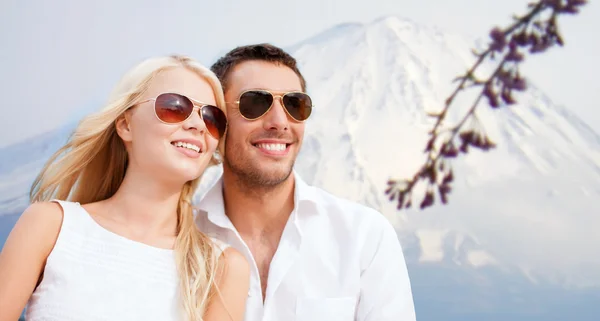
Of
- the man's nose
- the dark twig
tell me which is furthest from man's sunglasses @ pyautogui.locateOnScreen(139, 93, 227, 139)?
the dark twig

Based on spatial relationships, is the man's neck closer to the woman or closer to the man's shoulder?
the man's shoulder

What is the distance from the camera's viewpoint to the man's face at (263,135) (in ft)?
5.85

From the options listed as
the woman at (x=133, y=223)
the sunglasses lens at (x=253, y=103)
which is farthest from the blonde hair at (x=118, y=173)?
the sunglasses lens at (x=253, y=103)

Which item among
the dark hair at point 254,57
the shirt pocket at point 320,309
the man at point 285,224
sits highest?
the dark hair at point 254,57

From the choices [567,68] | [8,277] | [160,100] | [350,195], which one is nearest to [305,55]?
[350,195]

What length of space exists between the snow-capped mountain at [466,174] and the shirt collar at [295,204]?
2.97ft

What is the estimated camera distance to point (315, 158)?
9.29 ft

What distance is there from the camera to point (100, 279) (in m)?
1.37

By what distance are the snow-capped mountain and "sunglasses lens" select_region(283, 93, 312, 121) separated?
0.97 m

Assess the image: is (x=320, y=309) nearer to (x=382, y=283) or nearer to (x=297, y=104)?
(x=382, y=283)

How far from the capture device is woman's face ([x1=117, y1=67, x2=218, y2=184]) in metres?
1.45

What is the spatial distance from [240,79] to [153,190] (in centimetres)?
49

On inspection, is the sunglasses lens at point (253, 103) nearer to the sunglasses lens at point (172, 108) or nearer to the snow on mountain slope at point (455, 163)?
the sunglasses lens at point (172, 108)

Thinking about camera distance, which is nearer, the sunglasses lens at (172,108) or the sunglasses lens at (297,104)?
the sunglasses lens at (172,108)
